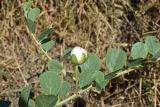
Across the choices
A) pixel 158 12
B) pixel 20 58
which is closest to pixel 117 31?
pixel 158 12

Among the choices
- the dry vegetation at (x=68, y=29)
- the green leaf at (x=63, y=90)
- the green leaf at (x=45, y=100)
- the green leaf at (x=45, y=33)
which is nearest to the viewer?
the green leaf at (x=45, y=100)

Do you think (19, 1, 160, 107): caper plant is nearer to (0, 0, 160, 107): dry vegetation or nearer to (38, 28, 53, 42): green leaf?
(38, 28, 53, 42): green leaf

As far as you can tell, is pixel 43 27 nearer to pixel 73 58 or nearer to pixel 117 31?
pixel 117 31

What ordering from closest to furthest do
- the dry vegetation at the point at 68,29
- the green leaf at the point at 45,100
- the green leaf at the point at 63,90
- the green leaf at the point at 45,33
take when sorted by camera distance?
the green leaf at the point at 45,100, the green leaf at the point at 63,90, the green leaf at the point at 45,33, the dry vegetation at the point at 68,29

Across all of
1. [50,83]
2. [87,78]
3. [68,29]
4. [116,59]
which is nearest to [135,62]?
[116,59]

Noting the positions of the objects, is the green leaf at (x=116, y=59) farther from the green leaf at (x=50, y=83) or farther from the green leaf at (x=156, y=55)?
the green leaf at (x=50, y=83)

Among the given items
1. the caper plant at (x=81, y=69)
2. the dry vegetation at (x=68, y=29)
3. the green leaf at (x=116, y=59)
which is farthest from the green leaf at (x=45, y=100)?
the dry vegetation at (x=68, y=29)

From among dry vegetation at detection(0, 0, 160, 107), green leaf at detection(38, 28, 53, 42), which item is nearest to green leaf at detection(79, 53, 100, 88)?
green leaf at detection(38, 28, 53, 42)

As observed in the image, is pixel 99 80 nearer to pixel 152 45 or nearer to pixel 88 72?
pixel 88 72
